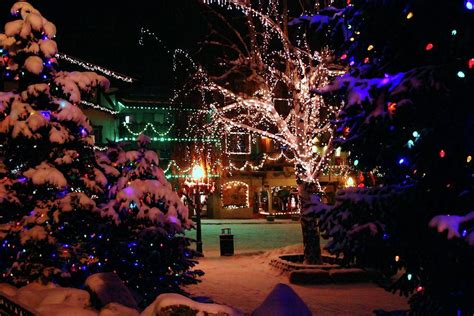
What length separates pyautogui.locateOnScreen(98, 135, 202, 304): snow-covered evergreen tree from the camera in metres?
10.4

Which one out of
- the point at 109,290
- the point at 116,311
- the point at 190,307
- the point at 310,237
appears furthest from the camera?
the point at 310,237

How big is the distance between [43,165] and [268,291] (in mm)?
6886

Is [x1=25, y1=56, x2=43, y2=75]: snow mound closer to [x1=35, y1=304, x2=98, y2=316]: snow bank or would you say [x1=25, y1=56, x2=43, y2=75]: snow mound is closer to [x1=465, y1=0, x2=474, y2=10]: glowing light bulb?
[x1=35, y1=304, x2=98, y2=316]: snow bank

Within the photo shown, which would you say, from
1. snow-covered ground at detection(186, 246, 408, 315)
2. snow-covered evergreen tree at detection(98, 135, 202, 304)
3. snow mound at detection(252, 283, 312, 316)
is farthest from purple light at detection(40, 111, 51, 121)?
snow mound at detection(252, 283, 312, 316)

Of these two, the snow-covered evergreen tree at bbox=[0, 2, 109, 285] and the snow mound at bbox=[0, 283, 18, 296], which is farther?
the snow-covered evergreen tree at bbox=[0, 2, 109, 285]

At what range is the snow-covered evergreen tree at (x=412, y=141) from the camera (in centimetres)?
587

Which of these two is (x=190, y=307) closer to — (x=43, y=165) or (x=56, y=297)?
(x=56, y=297)

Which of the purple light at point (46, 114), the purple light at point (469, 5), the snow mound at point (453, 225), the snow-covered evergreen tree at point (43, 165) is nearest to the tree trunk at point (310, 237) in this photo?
the snow-covered evergreen tree at point (43, 165)

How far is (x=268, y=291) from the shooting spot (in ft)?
46.5

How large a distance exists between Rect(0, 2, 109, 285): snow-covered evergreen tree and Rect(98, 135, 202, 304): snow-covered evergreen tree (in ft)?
1.51

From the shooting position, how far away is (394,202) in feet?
20.6

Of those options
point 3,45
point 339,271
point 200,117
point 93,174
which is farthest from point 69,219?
point 200,117

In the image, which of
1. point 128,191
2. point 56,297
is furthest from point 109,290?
point 128,191

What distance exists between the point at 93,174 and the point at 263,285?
21.7 feet
